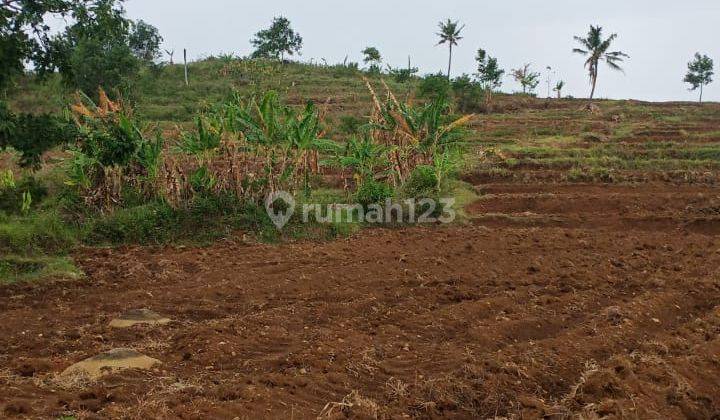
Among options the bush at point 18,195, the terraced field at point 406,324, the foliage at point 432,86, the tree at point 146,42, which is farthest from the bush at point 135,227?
the tree at point 146,42

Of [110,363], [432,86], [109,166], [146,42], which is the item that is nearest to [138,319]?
[110,363]

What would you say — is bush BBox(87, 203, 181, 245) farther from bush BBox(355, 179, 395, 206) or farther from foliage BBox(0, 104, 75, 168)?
bush BBox(355, 179, 395, 206)

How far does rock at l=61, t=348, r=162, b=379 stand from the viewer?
13.5ft

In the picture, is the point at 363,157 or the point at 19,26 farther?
the point at 363,157

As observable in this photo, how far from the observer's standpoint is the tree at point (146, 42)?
1238 inches

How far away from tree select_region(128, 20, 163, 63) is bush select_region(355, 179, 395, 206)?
24.9m

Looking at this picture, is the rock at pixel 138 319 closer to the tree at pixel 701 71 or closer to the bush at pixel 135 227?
the bush at pixel 135 227

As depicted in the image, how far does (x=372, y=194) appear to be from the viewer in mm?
9648

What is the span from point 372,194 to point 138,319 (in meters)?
4.89

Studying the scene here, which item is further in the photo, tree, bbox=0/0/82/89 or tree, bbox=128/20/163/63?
tree, bbox=128/20/163/63

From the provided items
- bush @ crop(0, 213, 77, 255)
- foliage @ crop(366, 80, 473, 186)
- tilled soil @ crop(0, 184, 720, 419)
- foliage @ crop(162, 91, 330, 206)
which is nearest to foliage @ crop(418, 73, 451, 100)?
foliage @ crop(366, 80, 473, 186)

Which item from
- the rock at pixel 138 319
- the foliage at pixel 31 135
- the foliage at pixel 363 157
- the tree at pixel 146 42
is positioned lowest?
the rock at pixel 138 319

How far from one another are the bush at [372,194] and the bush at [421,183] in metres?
0.73

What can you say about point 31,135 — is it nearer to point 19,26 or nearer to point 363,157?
point 19,26
